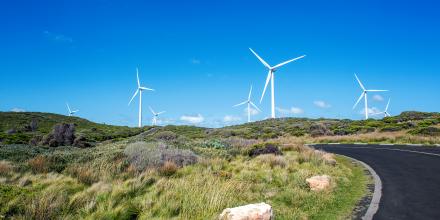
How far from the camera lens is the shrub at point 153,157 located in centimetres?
1563

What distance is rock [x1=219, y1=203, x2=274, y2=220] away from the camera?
24.5 ft

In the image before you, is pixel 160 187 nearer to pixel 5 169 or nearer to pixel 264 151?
pixel 5 169

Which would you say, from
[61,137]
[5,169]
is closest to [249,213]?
[5,169]

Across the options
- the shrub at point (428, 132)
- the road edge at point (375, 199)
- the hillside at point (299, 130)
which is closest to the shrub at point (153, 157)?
the road edge at point (375, 199)

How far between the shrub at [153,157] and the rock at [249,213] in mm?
7853

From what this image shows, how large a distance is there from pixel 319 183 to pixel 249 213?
5.51m

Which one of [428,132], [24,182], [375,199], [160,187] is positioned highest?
[428,132]

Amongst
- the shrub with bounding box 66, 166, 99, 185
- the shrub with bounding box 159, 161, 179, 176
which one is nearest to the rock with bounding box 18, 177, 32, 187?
the shrub with bounding box 66, 166, 99, 185

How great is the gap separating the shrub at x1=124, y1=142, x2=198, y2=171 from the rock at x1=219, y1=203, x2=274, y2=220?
7.85m

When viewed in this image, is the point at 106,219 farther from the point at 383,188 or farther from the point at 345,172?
the point at 345,172

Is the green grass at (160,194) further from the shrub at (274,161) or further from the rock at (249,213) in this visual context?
the shrub at (274,161)

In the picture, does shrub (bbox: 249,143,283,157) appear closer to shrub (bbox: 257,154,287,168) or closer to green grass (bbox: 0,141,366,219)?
shrub (bbox: 257,154,287,168)

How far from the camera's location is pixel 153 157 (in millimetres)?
16203

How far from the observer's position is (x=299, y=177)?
13.5 meters
